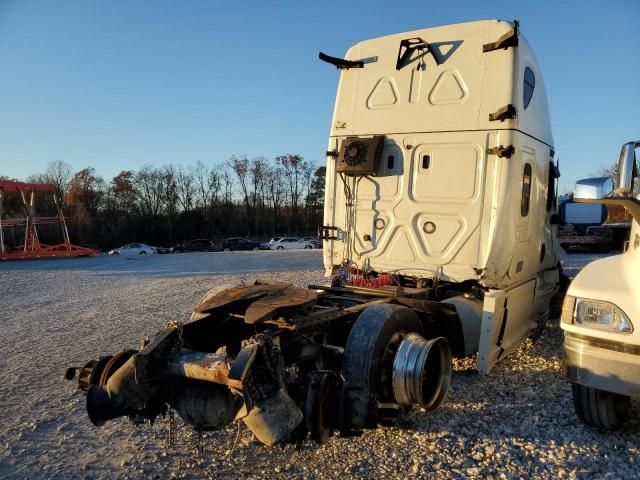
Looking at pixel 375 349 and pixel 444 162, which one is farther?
pixel 444 162

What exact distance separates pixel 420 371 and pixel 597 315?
133 centimetres

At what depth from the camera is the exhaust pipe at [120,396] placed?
9.42 feet

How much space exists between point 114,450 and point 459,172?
417 cm

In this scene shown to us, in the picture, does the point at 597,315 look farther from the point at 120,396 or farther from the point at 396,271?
the point at 120,396

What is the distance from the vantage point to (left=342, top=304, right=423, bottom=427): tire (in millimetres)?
3344

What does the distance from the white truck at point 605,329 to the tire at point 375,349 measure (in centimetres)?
124

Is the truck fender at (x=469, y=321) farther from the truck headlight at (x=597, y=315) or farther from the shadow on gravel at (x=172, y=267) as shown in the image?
the shadow on gravel at (x=172, y=267)

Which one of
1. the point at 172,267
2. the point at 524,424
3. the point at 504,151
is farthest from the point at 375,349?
the point at 172,267

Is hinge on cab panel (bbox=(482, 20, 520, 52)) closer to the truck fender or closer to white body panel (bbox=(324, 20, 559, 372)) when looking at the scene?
white body panel (bbox=(324, 20, 559, 372))

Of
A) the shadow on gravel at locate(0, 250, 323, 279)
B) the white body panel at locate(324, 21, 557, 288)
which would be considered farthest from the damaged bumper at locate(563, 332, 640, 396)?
the shadow on gravel at locate(0, 250, 323, 279)

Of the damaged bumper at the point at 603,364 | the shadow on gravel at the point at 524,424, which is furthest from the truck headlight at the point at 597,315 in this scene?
the shadow on gravel at the point at 524,424

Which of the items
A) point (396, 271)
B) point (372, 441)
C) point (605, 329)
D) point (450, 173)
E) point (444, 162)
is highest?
point (444, 162)

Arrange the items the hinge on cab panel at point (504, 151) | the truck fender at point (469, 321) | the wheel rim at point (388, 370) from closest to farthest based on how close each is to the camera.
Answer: the wheel rim at point (388, 370)
the truck fender at point (469, 321)
the hinge on cab panel at point (504, 151)

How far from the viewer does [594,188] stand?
344 cm
